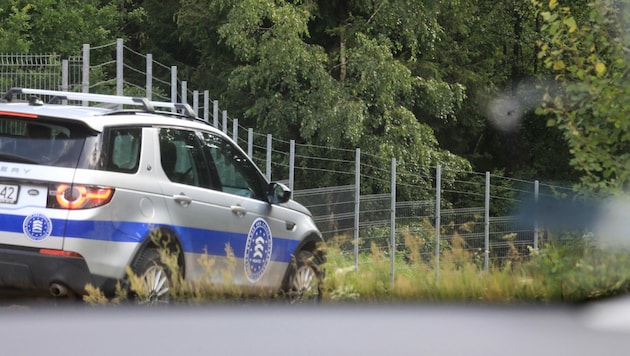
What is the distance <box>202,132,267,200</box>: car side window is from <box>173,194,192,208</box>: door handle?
66cm

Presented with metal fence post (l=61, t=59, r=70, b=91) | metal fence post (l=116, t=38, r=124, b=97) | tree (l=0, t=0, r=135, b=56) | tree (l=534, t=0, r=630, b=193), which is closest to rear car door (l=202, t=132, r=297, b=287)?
tree (l=534, t=0, r=630, b=193)

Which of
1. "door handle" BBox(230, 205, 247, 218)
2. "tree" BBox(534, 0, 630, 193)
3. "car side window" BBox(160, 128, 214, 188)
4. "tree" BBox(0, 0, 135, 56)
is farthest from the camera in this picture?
"tree" BBox(0, 0, 135, 56)

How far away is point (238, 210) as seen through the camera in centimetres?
965

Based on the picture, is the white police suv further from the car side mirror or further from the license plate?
the car side mirror

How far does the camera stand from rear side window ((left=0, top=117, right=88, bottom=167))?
8.20m

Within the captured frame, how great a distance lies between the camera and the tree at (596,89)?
931 cm

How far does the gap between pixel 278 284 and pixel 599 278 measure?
2.73 metres

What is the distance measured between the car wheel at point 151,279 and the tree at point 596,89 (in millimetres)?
3273

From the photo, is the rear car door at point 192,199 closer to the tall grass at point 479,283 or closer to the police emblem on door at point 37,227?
the tall grass at point 479,283

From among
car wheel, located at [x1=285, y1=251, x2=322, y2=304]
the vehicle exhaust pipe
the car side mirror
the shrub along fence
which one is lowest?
the vehicle exhaust pipe

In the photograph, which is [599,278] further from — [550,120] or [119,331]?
[119,331]

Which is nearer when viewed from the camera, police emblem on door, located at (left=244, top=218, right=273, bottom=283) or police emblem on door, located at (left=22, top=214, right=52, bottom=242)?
police emblem on door, located at (left=22, top=214, right=52, bottom=242)

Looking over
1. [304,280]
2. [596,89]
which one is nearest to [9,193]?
[304,280]

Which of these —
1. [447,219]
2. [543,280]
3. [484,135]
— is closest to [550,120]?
[543,280]
